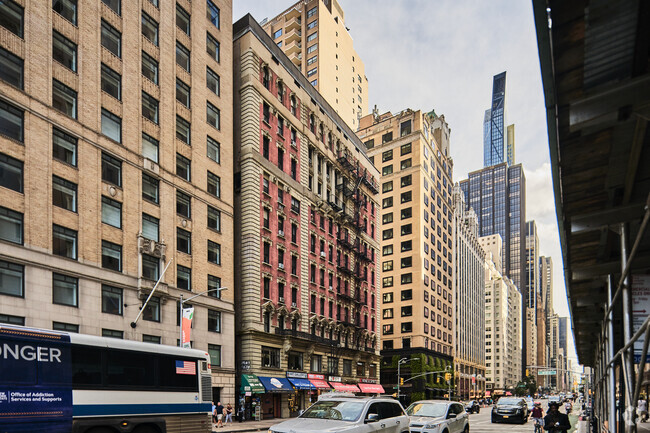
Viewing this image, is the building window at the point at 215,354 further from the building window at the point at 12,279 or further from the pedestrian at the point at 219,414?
the building window at the point at 12,279

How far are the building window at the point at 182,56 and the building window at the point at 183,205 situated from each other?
10592 millimetres

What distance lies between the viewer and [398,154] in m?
100

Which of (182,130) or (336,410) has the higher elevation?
(182,130)

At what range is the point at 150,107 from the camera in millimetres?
39750

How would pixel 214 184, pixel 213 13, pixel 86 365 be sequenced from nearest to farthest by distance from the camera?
pixel 86 365
pixel 214 184
pixel 213 13

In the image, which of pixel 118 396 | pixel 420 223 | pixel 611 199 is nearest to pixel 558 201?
pixel 611 199

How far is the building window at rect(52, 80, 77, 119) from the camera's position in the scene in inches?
1275

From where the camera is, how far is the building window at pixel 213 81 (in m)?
46.6

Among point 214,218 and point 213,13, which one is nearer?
point 214,218

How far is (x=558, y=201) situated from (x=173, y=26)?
41.3 m

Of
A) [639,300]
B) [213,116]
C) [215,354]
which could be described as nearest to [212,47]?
[213,116]

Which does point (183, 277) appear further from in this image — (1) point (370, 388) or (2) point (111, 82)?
(1) point (370, 388)

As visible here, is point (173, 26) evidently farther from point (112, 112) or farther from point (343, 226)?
point (343, 226)

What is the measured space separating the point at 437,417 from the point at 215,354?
26.8 metres
